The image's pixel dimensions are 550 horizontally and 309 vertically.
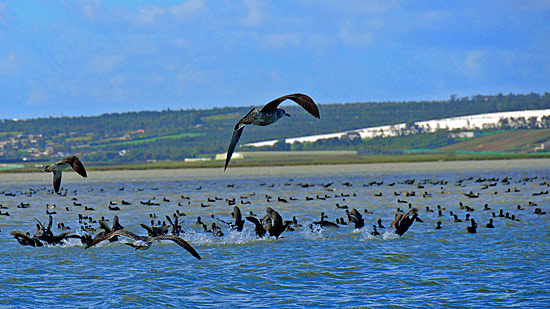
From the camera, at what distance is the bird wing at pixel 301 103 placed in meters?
12.4

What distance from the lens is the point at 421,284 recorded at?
1778 cm

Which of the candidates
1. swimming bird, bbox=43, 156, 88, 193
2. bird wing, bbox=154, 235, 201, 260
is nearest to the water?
bird wing, bbox=154, 235, 201, 260

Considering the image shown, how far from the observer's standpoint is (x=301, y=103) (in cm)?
1278

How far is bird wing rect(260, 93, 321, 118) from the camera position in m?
12.4

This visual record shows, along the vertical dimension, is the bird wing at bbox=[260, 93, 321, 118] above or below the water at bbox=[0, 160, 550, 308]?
above

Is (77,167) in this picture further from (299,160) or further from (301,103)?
(299,160)

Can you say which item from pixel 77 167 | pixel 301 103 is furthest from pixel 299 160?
pixel 301 103

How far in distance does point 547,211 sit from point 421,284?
18.0m

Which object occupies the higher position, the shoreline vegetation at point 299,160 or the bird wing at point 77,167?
the shoreline vegetation at point 299,160

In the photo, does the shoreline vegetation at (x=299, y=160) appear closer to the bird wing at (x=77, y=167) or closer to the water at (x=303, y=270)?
the water at (x=303, y=270)

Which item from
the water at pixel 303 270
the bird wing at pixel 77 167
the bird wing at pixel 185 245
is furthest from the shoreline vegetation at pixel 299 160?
the bird wing at pixel 185 245

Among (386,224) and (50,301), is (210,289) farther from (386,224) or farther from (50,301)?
(386,224)

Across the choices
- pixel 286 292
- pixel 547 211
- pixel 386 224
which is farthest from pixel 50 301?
pixel 547 211

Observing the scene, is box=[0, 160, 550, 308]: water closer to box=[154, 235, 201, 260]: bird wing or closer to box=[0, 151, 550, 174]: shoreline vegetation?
box=[154, 235, 201, 260]: bird wing
